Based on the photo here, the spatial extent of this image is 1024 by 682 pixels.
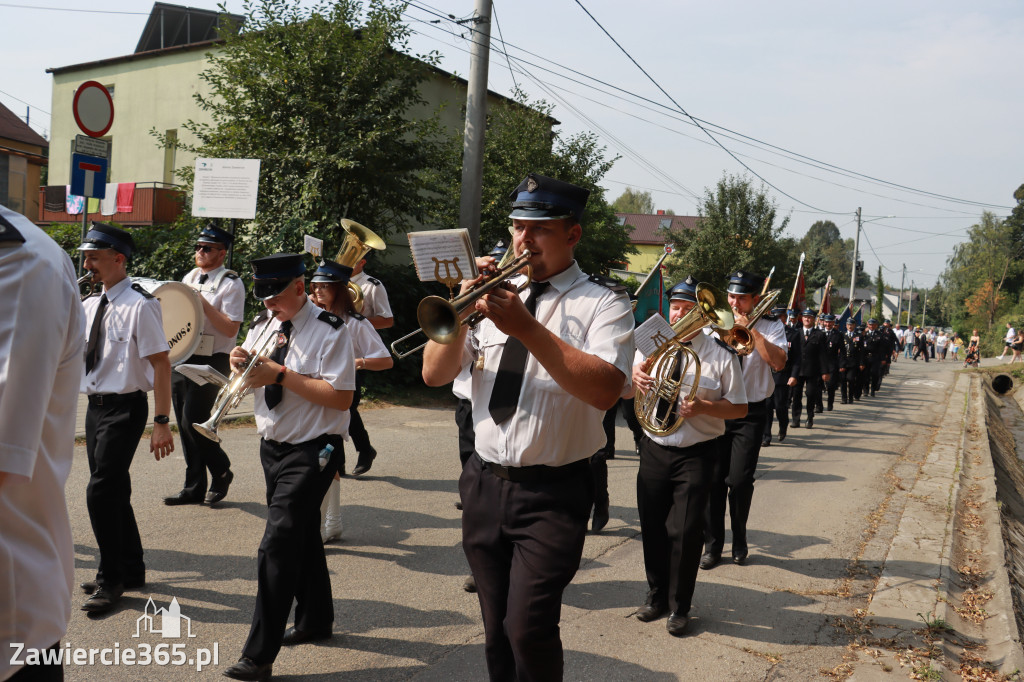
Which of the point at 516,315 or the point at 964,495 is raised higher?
the point at 516,315

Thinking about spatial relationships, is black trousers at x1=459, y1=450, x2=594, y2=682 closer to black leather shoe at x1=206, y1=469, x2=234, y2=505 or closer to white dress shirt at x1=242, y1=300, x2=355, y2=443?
white dress shirt at x1=242, y1=300, x2=355, y2=443

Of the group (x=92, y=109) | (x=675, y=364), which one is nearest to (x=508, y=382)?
(x=675, y=364)

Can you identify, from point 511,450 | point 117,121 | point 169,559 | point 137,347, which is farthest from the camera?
point 117,121

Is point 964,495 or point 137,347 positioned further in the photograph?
point 964,495

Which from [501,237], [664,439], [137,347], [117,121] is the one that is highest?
[117,121]

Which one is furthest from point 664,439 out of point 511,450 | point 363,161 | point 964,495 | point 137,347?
point 363,161

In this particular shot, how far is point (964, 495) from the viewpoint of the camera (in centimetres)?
910

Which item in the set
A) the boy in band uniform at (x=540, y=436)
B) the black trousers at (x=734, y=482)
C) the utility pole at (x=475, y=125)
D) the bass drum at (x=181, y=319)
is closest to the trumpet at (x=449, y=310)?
the boy in band uniform at (x=540, y=436)

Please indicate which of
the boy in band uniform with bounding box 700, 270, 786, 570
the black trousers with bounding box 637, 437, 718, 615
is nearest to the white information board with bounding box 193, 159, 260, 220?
the boy in band uniform with bounding box 700, 270, 786, 570

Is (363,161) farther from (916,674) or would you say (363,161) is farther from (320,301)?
(916,674)

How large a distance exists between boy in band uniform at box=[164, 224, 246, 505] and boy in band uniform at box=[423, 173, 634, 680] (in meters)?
4.08

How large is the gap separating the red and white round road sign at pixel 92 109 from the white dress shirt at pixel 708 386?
6.80 metres

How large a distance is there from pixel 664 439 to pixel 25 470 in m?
3.84

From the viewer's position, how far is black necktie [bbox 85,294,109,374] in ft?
15.4
